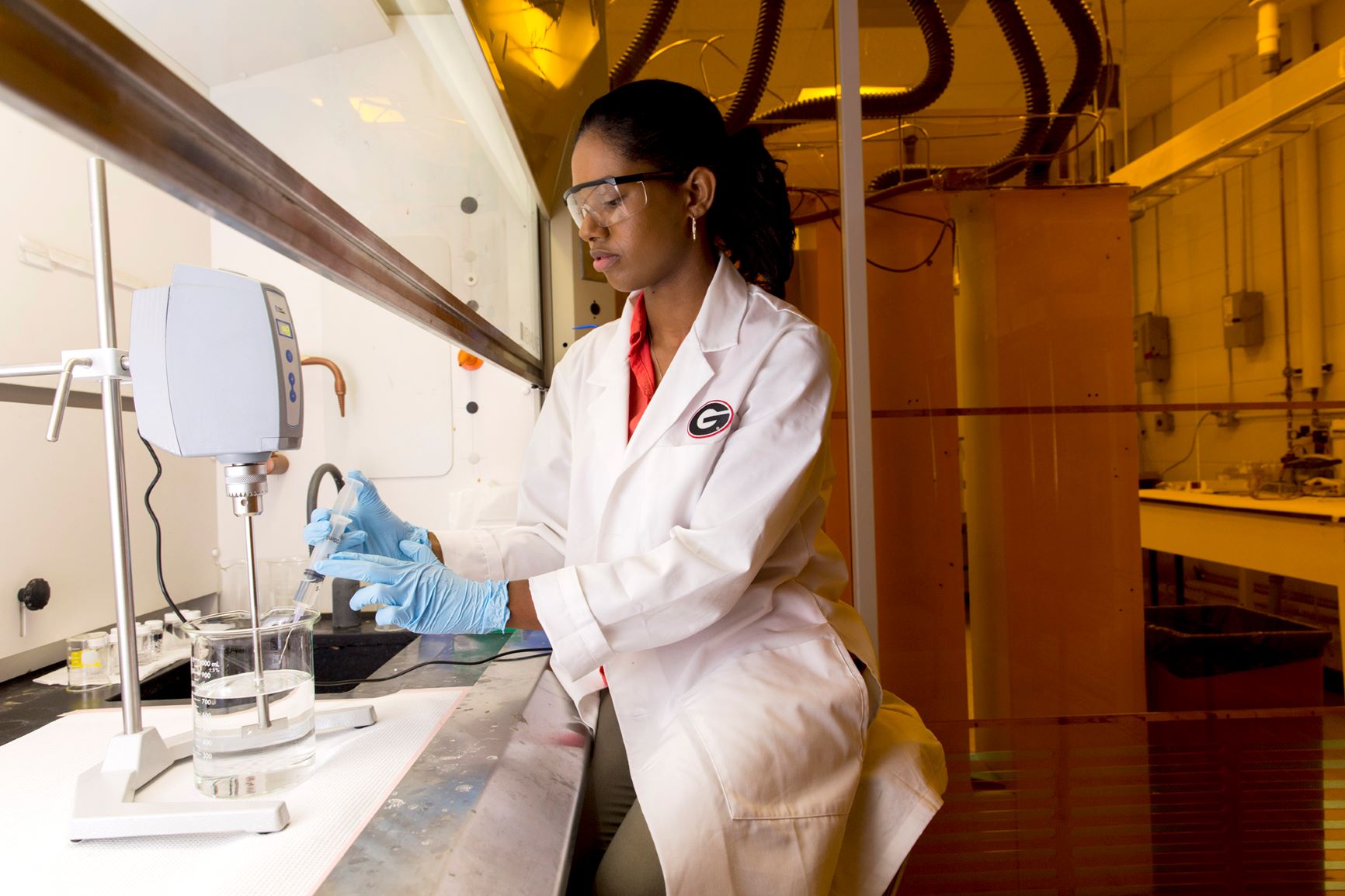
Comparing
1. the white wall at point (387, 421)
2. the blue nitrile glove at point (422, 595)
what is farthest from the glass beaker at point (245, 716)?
the white wall at point (387, 421)

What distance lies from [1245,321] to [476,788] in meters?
2.14

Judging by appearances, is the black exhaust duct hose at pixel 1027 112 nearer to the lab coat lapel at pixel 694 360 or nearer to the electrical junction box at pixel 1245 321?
the electrical junction box at pixel 1245 321

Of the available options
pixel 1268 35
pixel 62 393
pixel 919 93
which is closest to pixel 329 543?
pixel 62 393

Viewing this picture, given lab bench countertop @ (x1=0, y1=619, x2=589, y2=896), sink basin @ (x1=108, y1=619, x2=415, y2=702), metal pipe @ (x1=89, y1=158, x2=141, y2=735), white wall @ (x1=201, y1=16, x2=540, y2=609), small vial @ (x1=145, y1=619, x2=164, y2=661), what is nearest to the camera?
lab bench countertop @ (x1=0, y1=619, x2=589, y2=896)

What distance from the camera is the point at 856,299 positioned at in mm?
1988

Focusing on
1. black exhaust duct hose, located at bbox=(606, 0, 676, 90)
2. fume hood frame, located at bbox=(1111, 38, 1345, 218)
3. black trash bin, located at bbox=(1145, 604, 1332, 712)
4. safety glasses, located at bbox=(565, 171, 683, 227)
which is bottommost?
black trash bin, located at bbox=(1145, 604, 1332, 712)

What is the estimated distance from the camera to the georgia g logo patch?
117 cm

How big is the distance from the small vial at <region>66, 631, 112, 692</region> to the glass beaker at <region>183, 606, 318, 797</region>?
0.68 metres

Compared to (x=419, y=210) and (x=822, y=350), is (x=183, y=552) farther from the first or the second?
(x=822, y=350)

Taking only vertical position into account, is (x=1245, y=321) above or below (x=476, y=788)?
above

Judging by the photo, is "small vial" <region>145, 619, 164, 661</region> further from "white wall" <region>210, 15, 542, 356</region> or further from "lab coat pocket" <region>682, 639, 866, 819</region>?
"lab coat pocket" <region>682, 639, 866, 819</region>

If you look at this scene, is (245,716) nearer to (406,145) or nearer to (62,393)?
(62,393)

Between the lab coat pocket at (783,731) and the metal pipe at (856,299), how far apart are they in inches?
37.6

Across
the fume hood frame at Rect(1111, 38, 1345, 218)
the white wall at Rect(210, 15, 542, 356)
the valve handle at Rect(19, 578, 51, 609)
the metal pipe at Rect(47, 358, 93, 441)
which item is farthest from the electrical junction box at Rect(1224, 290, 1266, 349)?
the valve handle at Rect(19, 578, 51, 609)
